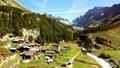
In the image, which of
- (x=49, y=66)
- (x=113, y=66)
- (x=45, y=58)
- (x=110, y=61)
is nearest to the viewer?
(x=49, y=66)

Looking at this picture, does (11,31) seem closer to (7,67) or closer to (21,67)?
(21,67)

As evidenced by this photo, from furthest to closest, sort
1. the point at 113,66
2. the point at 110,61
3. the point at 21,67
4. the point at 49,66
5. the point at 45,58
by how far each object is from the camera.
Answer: the point at 110,61
the point at 113,66
the point at 45,58
the point at 49,66
the point at 21,67

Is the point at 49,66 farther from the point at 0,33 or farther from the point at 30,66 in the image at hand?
the point at 0,33

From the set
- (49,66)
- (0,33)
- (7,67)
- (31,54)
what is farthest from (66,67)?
(0,33)

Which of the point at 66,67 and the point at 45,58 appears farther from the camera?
the point at 45,58

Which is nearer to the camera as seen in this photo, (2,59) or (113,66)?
(2,59)

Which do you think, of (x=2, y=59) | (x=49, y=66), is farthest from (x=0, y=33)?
(x=2, y=59)

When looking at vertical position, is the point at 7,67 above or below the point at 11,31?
below

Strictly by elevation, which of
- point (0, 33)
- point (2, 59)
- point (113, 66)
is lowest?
point (113, 66)

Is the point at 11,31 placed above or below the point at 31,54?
above
